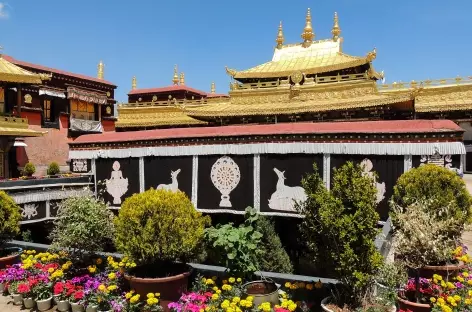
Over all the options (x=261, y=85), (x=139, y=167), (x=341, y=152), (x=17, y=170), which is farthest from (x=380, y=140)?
(x=17, y=170)

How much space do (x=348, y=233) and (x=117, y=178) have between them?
9.35 m

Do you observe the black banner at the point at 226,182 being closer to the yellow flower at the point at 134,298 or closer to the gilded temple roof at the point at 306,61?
the yellow flower at the point at 134,298

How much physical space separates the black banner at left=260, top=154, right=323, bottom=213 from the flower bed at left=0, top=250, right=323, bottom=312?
13.0 ft

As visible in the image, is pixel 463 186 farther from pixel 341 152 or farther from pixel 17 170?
pixel 17 170

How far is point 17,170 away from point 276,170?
65.4 ft

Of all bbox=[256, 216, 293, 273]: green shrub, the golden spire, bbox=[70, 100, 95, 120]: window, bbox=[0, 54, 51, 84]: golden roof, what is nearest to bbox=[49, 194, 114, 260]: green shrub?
bbox=[256, 216, 293, 273]: green shrub

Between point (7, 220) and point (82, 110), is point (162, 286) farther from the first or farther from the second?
point (82, 110)

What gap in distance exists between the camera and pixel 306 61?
22578 millimetres

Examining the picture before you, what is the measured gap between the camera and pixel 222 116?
19.4m

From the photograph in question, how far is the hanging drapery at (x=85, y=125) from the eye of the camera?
28.8 metres

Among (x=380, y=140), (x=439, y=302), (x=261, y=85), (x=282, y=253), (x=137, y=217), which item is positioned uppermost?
(x=261, y=85)

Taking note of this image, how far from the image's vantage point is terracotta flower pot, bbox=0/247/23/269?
313 inches

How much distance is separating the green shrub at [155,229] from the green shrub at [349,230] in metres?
2.24

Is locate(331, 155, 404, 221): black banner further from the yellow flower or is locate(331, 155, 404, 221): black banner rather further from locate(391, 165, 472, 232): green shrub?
the yellow flower
